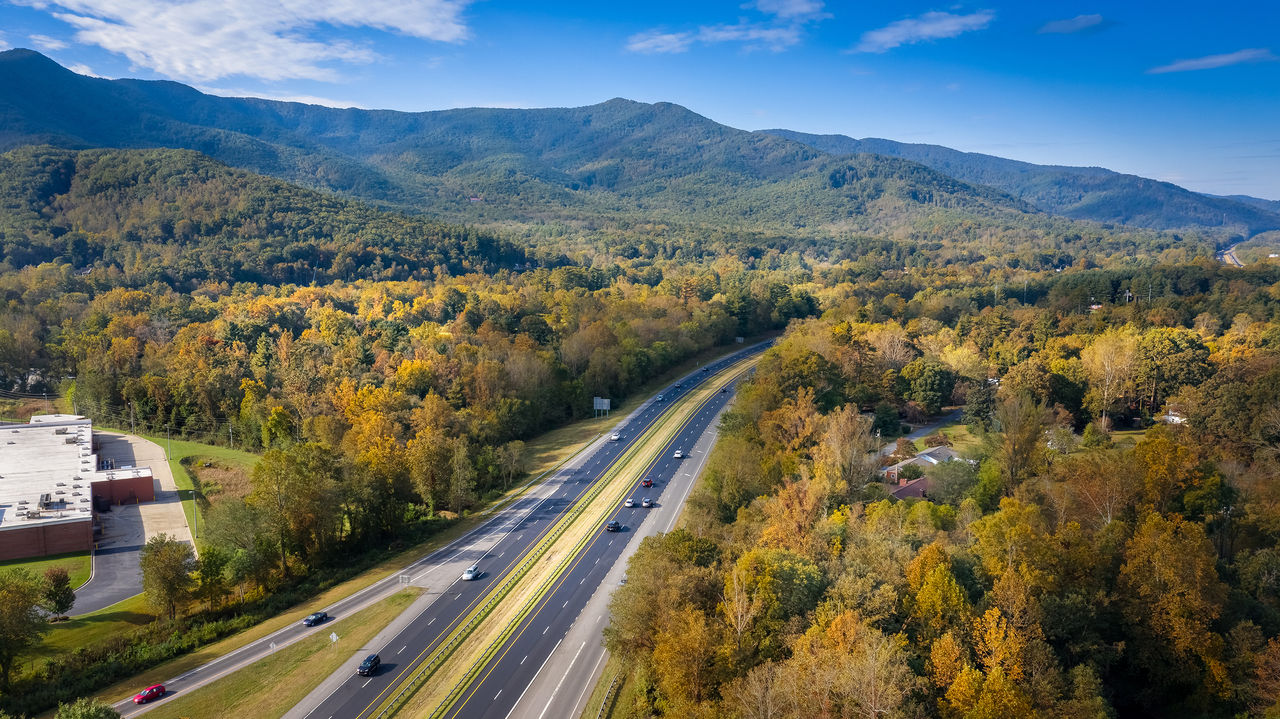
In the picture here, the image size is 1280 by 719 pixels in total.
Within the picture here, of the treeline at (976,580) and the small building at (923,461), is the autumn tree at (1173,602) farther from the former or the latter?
the small building at (923,461)

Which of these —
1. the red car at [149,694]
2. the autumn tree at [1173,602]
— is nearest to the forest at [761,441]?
the autumn tree at [1173,602]

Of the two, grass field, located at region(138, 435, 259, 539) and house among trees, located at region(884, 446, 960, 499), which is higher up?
house among trees, located at region(884, 446, 960, 499)

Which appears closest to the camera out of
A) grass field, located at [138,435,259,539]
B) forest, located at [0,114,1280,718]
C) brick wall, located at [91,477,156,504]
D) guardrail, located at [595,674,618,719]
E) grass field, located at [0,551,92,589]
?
forest, located at [0,114,1280,718]

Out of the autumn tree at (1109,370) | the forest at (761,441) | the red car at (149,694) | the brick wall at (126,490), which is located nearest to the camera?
the forest at (761,441)

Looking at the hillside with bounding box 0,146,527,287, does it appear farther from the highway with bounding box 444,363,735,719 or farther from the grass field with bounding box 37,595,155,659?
the highway with bounding box 444,363,735,719

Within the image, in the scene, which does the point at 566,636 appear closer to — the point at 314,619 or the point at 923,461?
the point at 314,619

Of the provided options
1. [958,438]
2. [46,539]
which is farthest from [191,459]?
[958,438]

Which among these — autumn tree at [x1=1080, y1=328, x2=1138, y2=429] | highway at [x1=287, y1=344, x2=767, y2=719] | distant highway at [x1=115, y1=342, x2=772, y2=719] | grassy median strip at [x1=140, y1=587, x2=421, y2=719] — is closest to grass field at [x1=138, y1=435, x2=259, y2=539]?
distant highway at [x1=115, y1=342, x2=772, y2=719]
